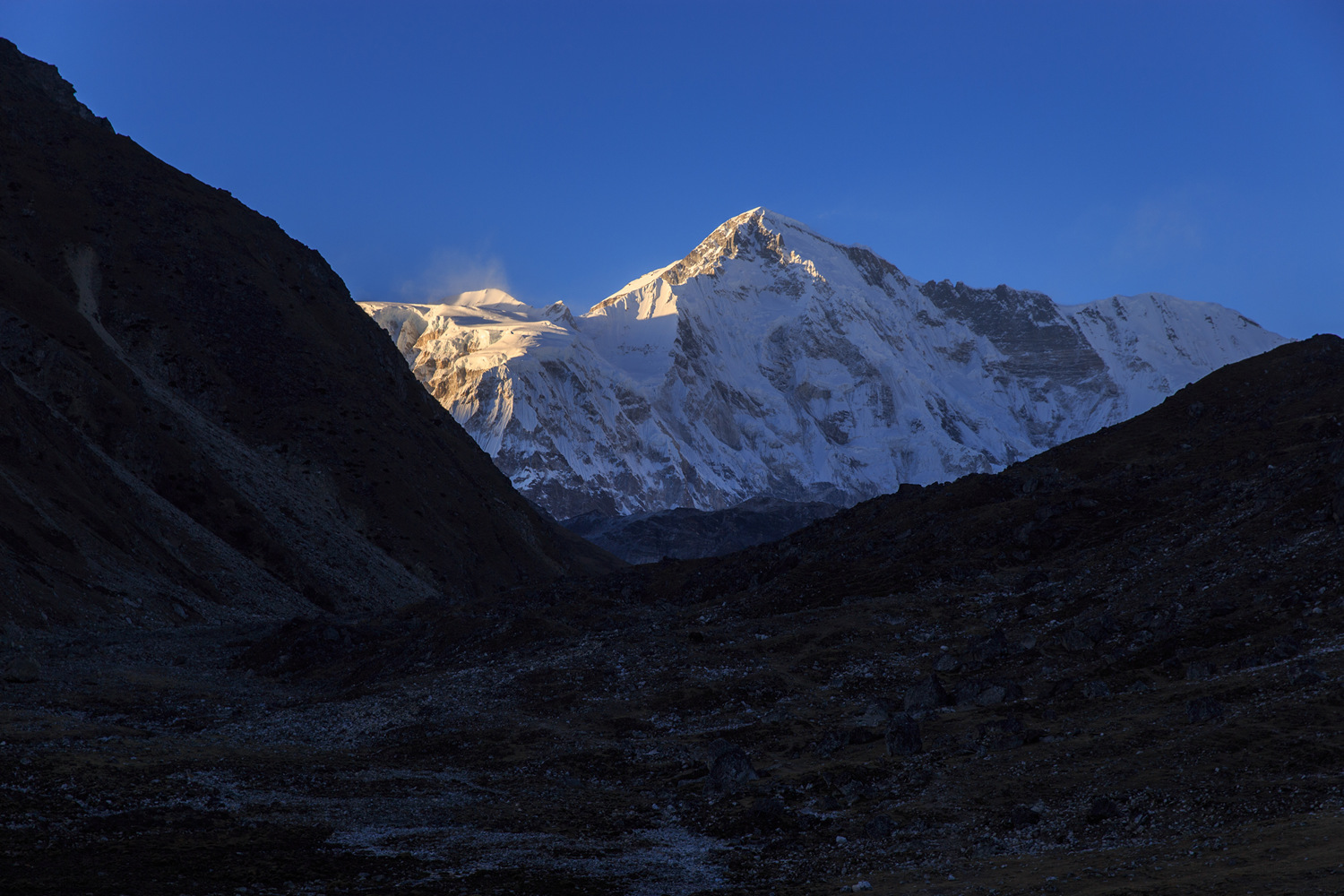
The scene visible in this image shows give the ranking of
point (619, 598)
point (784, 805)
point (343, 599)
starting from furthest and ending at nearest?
point (343, 599)
point (619, 598)
point (784, 805)

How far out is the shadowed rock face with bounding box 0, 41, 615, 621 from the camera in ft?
240

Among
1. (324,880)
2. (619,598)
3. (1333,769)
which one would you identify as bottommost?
(1333,769)

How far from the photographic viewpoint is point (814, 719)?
3688 cm

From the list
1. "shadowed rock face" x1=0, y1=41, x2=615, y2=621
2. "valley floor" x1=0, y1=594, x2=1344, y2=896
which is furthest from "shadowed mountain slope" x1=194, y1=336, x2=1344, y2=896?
"shadowed rock face" x1=0, y1=41, x2=615, y2=621

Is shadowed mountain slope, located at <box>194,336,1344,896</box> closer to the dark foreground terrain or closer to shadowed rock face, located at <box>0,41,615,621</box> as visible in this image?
the dark foreground terrain

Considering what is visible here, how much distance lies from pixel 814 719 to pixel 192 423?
80.6m

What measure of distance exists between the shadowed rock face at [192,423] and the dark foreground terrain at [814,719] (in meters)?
14.3

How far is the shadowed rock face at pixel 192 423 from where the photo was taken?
73.1 metres

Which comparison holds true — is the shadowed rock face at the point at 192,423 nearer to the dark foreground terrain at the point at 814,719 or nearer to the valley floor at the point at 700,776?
the dark foreground terrain at the point at 814,719

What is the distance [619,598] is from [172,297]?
71.9 meters

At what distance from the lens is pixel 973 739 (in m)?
29.1

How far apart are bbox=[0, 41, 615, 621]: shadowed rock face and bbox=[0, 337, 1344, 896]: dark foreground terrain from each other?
14.3 m

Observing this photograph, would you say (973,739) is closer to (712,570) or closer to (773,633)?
(773,633)

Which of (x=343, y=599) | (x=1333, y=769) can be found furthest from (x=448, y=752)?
(x=343, y=599)
